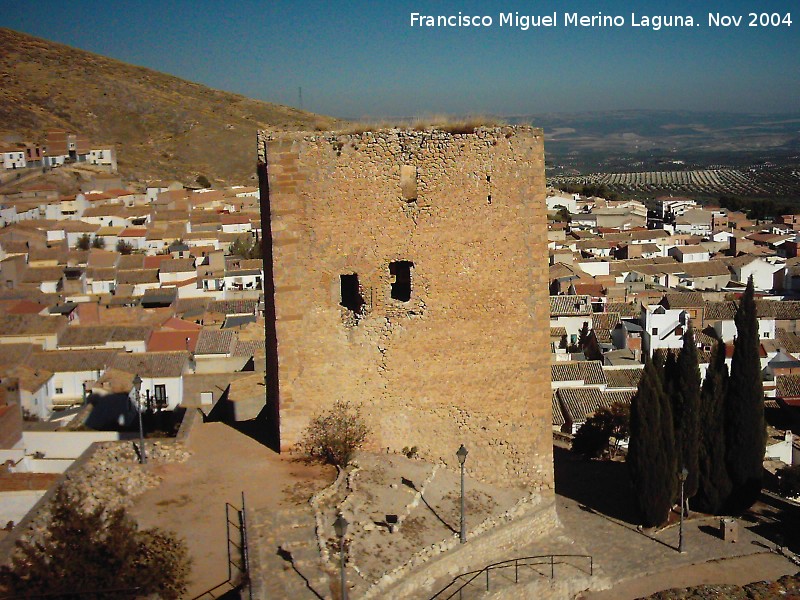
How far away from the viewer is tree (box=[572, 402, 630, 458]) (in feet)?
55.3

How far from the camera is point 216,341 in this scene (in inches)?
1066

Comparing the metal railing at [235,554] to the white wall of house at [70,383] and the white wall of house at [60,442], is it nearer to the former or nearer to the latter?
the white wall of house at [60,442]

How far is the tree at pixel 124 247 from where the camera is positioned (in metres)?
45.9

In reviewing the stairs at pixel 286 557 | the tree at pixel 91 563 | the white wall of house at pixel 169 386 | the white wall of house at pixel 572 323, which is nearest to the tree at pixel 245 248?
the white wall of house at pixel 572 323

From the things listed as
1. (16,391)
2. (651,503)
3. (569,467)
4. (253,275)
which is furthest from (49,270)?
(651,503)

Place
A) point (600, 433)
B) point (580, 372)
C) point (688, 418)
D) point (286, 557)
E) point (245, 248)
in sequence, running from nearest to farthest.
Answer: point (286, 557) < point (688, 418) < point (600, 433) < point (580, 372) < point (245, 248)

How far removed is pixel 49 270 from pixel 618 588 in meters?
33.8

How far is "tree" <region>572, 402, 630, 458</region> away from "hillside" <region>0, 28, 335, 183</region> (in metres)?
60.9

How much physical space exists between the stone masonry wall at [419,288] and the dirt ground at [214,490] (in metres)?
0.50

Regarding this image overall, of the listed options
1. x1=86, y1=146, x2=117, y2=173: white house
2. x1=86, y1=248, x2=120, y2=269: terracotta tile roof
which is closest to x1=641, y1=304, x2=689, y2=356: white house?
x1=86, y1=248, x2=120, y2=269: terracotta tile roof

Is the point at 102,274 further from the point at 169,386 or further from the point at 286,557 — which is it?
the point at 286,557

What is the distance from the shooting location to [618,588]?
34.4 ft

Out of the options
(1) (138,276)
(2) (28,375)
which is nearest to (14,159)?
(1) (138,276)

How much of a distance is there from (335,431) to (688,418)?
6.82 metres
